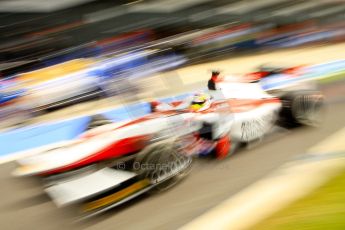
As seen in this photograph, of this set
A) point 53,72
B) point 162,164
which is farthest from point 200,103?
point 53,72

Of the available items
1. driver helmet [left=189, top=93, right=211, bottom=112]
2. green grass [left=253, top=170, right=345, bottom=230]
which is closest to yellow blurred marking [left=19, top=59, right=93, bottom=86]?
driver helmet [left=189, top=93, right=211, bottom=112]

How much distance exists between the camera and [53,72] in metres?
7.41

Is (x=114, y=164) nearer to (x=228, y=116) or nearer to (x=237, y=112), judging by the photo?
(x=228, y=116)

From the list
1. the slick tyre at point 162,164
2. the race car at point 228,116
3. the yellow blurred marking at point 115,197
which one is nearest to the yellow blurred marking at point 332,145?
the race car at point 228,116

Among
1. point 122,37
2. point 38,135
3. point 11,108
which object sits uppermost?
point 122,37

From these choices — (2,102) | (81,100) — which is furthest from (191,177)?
(2,102)

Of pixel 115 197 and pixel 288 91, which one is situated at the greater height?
pixel 288 91

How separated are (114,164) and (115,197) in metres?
0.26

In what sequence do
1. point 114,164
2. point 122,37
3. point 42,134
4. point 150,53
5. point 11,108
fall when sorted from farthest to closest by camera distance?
point 122,37 < point 150,53 < point 11,108 < point 42,134 < point 114,164

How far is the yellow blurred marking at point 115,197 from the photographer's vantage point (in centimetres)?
336

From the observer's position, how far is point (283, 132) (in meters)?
4.84

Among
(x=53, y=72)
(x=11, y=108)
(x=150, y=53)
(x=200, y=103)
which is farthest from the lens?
(x=53, y=72)

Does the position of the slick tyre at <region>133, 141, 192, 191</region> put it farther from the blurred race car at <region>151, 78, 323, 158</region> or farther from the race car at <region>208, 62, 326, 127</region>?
the race car at <region>208, 62, 326, 127</region>

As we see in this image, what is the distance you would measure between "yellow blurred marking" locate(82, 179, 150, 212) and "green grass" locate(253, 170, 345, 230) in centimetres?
108
